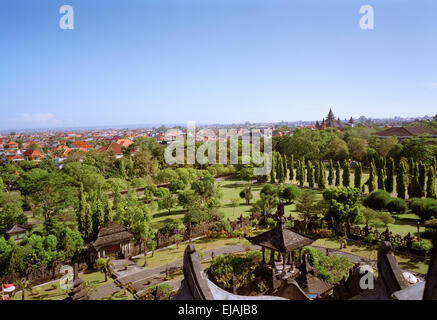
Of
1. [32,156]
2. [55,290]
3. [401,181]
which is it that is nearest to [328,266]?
[55,290]

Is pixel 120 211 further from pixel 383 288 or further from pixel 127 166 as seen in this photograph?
pixel 127 166

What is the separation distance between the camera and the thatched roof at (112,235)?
15.1 meters

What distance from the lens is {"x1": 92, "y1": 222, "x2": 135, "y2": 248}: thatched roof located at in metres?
15.1

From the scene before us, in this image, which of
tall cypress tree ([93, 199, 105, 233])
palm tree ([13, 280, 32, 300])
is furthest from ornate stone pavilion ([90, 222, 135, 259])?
palm tree ([13, 280, 32, 300])

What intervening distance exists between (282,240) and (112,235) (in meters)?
9.72

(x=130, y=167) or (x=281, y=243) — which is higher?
(x=130, y=167)

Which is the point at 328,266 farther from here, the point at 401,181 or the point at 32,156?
the point at 32,156

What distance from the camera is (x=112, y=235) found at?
15.7 metres

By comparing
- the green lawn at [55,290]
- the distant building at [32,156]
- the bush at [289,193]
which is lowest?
the green lawn at [55,290]

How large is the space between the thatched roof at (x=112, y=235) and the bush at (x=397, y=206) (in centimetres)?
1752

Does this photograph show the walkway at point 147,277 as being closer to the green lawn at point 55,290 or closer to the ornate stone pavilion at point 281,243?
the green lawn at point 55,290

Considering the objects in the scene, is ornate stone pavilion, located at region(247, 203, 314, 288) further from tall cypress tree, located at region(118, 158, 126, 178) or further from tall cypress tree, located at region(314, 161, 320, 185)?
tall cypress tree, located at region(118, 158, 126, 178)

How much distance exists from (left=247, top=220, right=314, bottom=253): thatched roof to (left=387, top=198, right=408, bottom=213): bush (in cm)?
1132

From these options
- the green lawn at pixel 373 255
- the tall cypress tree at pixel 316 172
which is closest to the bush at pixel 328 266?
the green lawn at pixel 373 255
